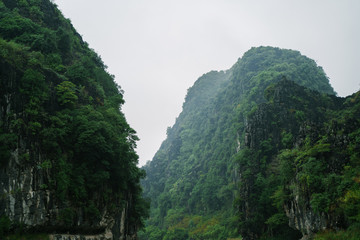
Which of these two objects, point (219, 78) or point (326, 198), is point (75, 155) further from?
point (219, 78)

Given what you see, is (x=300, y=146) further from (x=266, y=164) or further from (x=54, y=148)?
(x=54, y=148)

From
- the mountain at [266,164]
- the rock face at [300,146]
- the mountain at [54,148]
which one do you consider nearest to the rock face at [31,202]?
the mountain at [54,148]

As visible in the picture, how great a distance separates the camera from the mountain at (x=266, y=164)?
2055 centimetres

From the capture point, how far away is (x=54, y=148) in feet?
66.0

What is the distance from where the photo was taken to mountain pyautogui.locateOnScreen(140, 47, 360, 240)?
2055 centimetres

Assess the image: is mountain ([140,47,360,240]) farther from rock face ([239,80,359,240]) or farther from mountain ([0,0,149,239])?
mountain ([0,0,149,239])

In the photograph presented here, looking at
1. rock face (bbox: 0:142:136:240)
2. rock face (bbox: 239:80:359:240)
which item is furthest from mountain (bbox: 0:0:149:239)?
rock face (bbox: 239:80:359:240)

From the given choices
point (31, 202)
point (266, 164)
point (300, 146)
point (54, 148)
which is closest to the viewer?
point (31, 202)

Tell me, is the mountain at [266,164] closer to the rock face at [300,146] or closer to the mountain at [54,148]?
the rock face at [300,146]

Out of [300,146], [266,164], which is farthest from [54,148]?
Answer: [266,164]

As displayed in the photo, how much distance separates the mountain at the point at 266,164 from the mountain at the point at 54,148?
567 inches

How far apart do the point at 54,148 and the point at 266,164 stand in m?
25.8

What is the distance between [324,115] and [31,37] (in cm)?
Answer: 3449

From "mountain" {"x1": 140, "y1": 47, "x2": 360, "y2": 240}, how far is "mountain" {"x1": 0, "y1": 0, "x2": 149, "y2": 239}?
14411 millimetres
